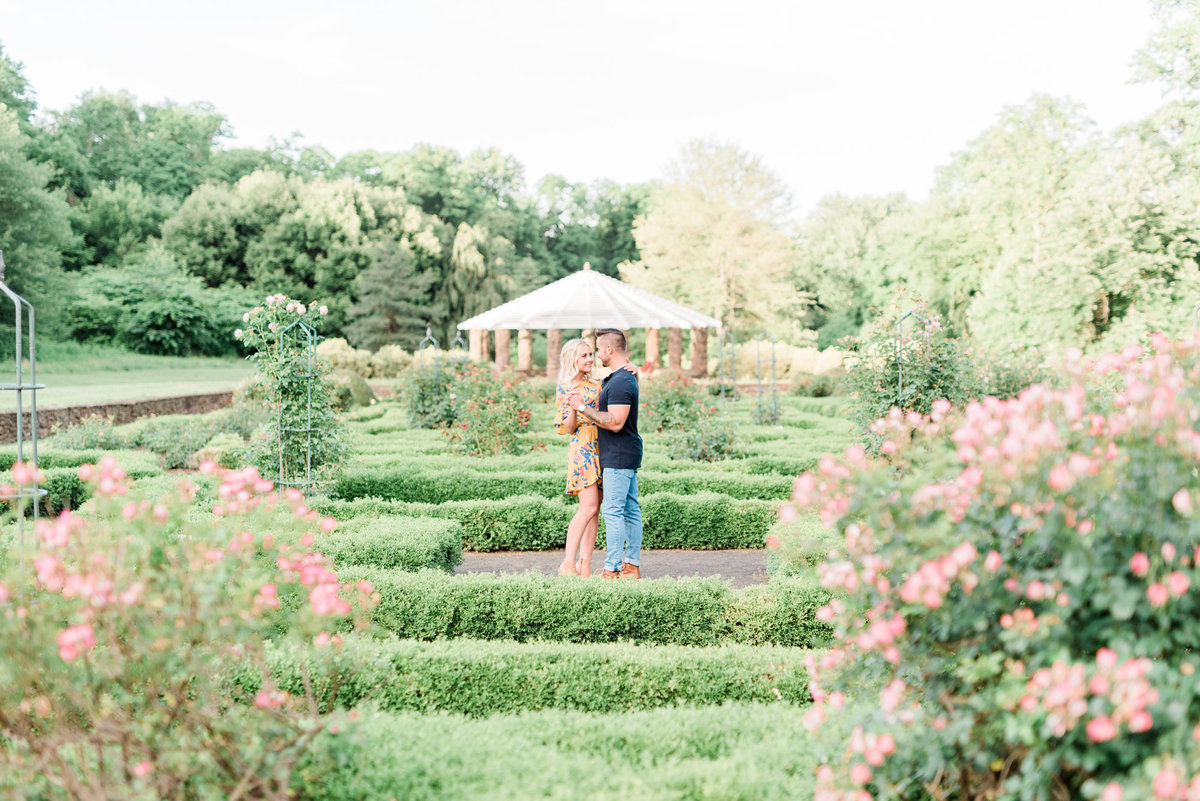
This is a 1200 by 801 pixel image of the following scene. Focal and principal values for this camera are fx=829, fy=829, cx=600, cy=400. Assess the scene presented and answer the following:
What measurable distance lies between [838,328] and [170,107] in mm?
37795

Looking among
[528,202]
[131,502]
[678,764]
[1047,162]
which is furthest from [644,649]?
[528,202]

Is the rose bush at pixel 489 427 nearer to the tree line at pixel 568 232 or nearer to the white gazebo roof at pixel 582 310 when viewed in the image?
the white gazebo roof at pixel 582 310

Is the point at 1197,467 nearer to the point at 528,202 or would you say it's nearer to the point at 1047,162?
the point at 1047,162

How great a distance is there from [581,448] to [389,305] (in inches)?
1122

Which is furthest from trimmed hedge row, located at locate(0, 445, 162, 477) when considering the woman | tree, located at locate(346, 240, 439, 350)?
tree, located at locate(346, 240, 439, 350)

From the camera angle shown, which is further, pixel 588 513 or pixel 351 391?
pixel 351 391

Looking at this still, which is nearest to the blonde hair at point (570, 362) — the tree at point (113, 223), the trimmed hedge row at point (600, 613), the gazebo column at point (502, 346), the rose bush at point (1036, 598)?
the trimmed hedge row at point (600, 613)

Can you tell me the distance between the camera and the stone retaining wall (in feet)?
43.3

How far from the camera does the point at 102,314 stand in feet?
101

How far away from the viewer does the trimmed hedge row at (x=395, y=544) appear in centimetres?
537

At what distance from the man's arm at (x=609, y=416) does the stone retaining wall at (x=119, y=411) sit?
1091cm

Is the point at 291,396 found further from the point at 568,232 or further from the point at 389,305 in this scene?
the point at 568,232

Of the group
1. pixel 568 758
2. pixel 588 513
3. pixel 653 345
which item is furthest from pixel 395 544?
pixel 653 345

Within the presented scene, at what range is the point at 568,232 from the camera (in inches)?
1890
